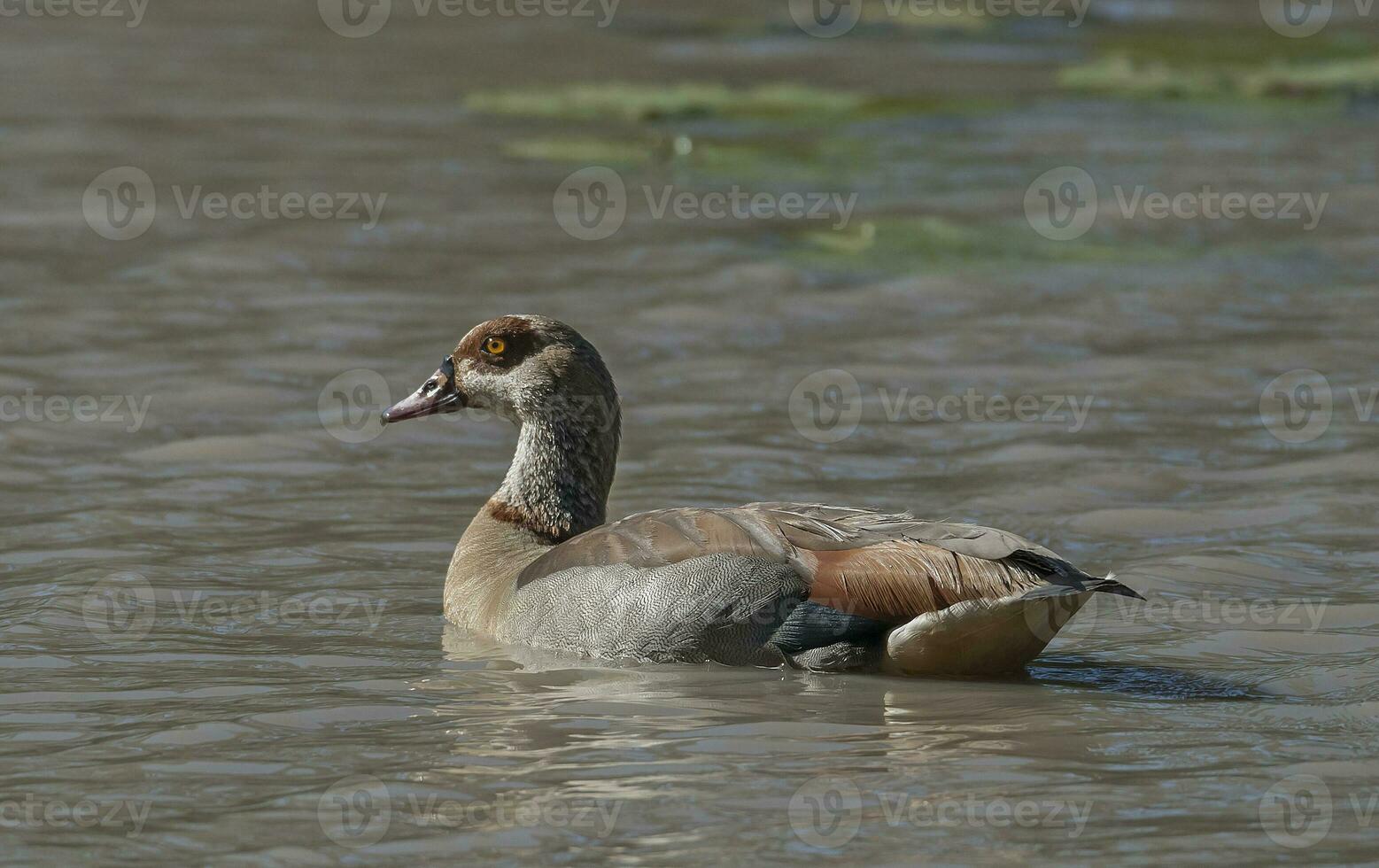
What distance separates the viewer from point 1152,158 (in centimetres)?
1756

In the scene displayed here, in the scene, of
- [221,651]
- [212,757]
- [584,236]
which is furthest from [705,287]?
[212,757]

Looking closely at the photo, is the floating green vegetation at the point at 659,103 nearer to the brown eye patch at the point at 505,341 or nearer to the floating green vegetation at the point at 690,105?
the floating green vegetation at the point at 690,105

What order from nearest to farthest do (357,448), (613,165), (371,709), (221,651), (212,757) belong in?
1. (212,757)
2. (371,709)
3. (221,651)
4. (357,448)
5. (613,165)

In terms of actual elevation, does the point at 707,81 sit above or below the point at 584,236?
above

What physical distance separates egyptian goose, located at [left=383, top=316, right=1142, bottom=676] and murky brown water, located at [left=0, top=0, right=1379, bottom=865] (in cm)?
15

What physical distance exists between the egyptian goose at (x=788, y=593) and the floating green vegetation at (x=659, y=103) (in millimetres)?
9418

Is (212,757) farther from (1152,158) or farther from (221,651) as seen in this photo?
(1152,158)

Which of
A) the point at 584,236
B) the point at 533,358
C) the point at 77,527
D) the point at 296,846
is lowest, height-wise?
the point at 296,846

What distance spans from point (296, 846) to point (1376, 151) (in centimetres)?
1438

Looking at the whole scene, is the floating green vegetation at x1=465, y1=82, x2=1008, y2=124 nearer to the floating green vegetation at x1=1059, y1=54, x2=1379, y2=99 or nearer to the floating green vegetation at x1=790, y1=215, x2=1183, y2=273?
the floating green vegetation at x1=1059, y1=54, x2=1379, y2=99

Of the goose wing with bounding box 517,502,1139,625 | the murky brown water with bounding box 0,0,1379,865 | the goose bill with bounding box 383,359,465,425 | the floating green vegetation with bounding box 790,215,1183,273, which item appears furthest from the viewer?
the floating green vegetation with bounding box 790,215,1183,273

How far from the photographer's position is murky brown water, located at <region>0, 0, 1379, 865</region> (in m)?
6.08

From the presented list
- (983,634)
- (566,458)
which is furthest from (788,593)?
(566,458)

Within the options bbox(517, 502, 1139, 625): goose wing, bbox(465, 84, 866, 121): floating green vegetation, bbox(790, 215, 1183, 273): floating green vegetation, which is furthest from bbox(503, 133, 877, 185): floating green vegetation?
bbox(517, 502, 1139, 625): goose wing
